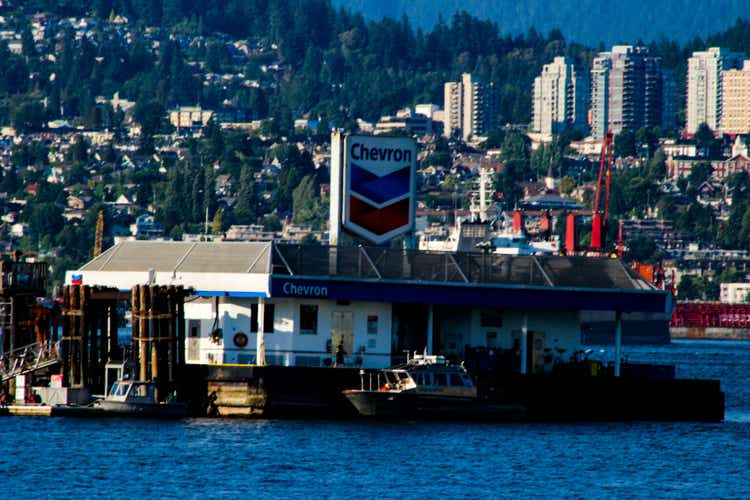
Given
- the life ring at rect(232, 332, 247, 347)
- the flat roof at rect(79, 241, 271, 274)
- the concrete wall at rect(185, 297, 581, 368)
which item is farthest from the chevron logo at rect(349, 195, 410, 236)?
the life ring at rect(232, 332, 247, 347)

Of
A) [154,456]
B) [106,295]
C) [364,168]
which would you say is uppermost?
[364,168]

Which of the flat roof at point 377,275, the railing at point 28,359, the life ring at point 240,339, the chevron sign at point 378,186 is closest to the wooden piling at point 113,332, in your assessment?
the flat roof at point 377,275

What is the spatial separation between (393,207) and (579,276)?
8.46m

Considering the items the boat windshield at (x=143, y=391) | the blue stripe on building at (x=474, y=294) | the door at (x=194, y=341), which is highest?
the blue stripe on building at (x=474, y=294)

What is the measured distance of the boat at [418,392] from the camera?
3167 inches

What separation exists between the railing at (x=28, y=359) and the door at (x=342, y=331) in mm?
13040

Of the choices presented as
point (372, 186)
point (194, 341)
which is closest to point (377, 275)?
point (372, 186)

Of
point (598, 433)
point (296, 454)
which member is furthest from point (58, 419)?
point (598, 433)

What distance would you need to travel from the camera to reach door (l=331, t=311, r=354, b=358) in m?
84.0

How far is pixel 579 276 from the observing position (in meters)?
86.8

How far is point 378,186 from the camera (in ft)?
286

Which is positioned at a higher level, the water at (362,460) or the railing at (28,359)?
the railing at (28,359)

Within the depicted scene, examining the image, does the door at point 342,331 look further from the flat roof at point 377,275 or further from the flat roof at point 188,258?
the flat roof at point 188,258

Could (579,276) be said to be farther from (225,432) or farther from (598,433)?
(225,432)
